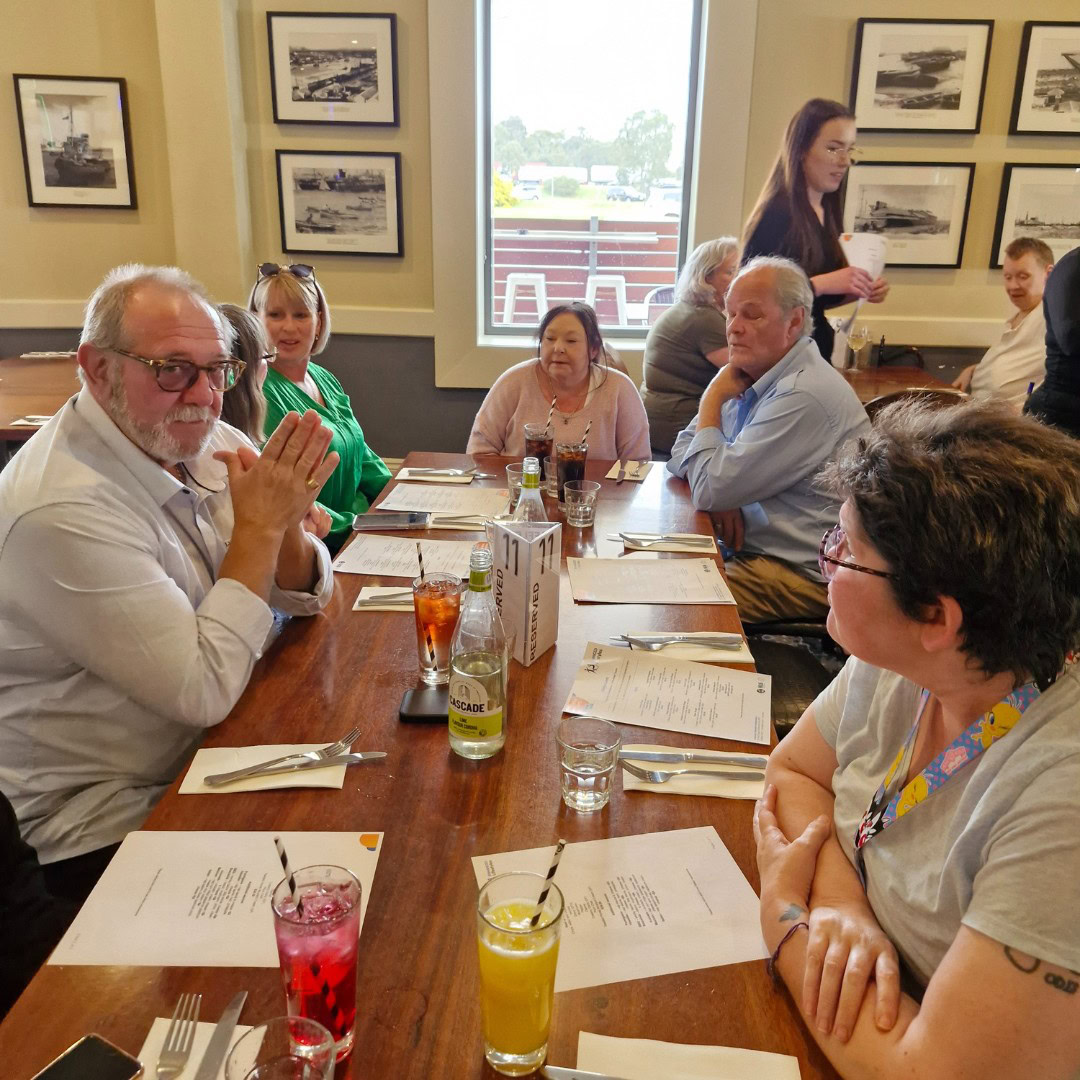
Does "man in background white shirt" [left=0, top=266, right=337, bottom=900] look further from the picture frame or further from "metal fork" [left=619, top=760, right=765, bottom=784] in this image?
the picture frame

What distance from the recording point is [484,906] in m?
0.78

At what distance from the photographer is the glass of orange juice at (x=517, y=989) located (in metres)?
0.75

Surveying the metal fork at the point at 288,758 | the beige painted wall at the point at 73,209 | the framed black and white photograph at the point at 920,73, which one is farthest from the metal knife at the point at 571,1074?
the beige painted wall at the point at 73,209

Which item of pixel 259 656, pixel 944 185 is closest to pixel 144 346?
pixel 259 656

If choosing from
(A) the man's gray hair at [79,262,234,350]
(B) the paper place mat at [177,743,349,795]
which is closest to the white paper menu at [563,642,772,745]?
(B) the paper place mat at [177,743,349,795]

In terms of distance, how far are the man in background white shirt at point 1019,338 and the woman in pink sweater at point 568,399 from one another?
1.99m

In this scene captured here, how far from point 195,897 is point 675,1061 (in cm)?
51

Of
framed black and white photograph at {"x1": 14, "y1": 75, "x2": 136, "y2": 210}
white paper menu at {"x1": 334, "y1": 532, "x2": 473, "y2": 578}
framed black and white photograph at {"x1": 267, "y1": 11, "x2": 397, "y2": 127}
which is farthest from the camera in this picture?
framed black and white photograph at {"x1": 14, "y1": 75, "x2": 136, "y2": 210}

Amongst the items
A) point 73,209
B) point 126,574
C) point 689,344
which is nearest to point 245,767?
point 126,574

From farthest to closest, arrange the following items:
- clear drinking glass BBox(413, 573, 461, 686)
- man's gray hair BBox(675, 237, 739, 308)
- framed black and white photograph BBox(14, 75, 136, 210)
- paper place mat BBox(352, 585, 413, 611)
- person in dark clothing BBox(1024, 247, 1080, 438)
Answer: framed black and white photograph BBox(14, 75, 136, 210)
man's gray hair BBox(675, 237, 739, 308)
person in dark clothing BBox(1024, 247, 1080, 438)
paper place mat BBox(352, 585, 413, 611)
clear drinking glass BBox(413, 573, 461, 686)

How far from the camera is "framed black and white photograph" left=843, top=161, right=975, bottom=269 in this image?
4172 millimetres

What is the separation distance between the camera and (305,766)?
1.15 metres

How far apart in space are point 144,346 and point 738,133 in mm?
3442

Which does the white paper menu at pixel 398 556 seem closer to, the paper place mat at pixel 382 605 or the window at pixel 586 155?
the paper place mat at pixel 382 605
